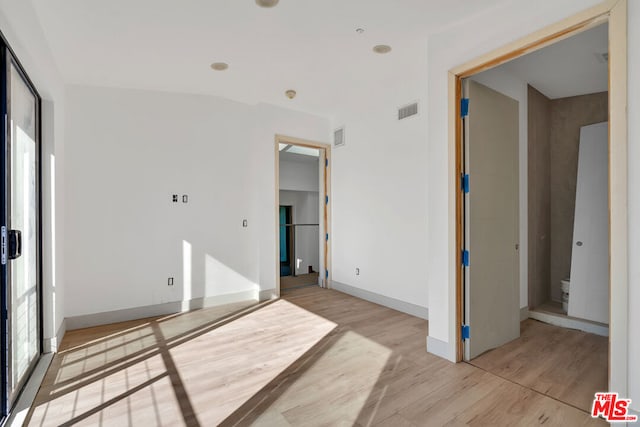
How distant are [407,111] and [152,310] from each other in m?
3.96

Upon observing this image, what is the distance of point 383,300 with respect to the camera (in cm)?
440

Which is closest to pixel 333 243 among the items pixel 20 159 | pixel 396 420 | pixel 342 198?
pixel 342 198

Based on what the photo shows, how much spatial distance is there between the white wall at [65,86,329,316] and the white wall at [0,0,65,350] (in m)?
0.30

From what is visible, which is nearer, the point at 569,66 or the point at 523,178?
the point at 569,66

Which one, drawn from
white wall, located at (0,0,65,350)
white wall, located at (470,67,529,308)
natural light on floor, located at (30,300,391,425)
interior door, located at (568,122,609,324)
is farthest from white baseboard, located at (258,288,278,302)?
interior door, located at (568,122,609,324)

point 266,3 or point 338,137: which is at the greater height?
point 266,3

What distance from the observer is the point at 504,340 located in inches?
121

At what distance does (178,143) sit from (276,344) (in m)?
2.74

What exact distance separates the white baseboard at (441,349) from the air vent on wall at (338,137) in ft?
10.7

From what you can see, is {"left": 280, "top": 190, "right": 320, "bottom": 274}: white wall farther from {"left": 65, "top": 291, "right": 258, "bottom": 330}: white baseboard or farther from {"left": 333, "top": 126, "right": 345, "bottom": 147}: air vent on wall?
{"left": 65, "top": 291, "right": 258, "bottom": 330}: white baseboard

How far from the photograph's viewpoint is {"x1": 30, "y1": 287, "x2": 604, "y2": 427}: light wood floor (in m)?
1.99

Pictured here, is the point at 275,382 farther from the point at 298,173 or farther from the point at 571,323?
the point at 298,173

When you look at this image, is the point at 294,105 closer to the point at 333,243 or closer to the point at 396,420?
the point at 333,243

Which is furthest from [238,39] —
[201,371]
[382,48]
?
[201,371]
